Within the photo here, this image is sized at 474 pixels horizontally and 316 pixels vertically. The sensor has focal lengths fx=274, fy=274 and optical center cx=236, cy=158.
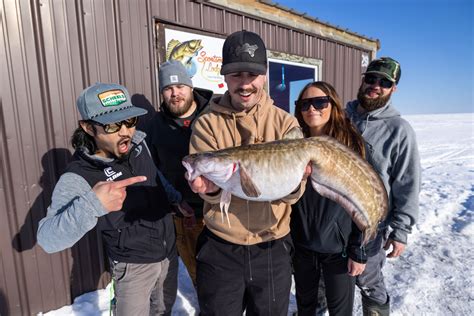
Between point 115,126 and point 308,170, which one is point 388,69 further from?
point 115,126

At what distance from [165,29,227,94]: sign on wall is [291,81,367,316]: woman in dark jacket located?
2.37 meters

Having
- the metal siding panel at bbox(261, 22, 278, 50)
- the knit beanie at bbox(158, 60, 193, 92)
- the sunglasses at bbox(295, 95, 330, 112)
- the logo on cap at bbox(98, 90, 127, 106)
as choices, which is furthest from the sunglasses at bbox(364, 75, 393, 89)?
the metal siding panel at bbox(261, 22, 278, 50)

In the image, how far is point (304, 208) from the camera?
2279 millimetres

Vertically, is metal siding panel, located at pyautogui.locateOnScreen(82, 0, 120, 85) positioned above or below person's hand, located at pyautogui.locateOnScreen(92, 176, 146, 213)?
above

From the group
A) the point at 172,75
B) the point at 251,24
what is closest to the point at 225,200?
the point at 172,75

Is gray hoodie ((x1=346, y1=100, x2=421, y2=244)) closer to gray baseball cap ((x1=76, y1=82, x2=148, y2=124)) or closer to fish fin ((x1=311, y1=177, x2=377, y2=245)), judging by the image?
fish fin ((x1=311, y1=177, x2=377, y2=245))

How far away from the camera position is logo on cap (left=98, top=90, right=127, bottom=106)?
197 cm

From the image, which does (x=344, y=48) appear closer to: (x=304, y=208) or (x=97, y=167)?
(x=304, y=208)

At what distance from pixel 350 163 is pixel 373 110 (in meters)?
0.97

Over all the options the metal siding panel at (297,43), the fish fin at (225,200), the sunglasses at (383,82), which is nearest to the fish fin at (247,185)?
the fish fin at (225,200)

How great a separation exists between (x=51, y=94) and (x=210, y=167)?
91.7 inches

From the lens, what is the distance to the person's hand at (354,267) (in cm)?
218

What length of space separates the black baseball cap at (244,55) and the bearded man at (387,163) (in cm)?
Answer: 126

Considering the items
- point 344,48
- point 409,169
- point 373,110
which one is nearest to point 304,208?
point 409,169
